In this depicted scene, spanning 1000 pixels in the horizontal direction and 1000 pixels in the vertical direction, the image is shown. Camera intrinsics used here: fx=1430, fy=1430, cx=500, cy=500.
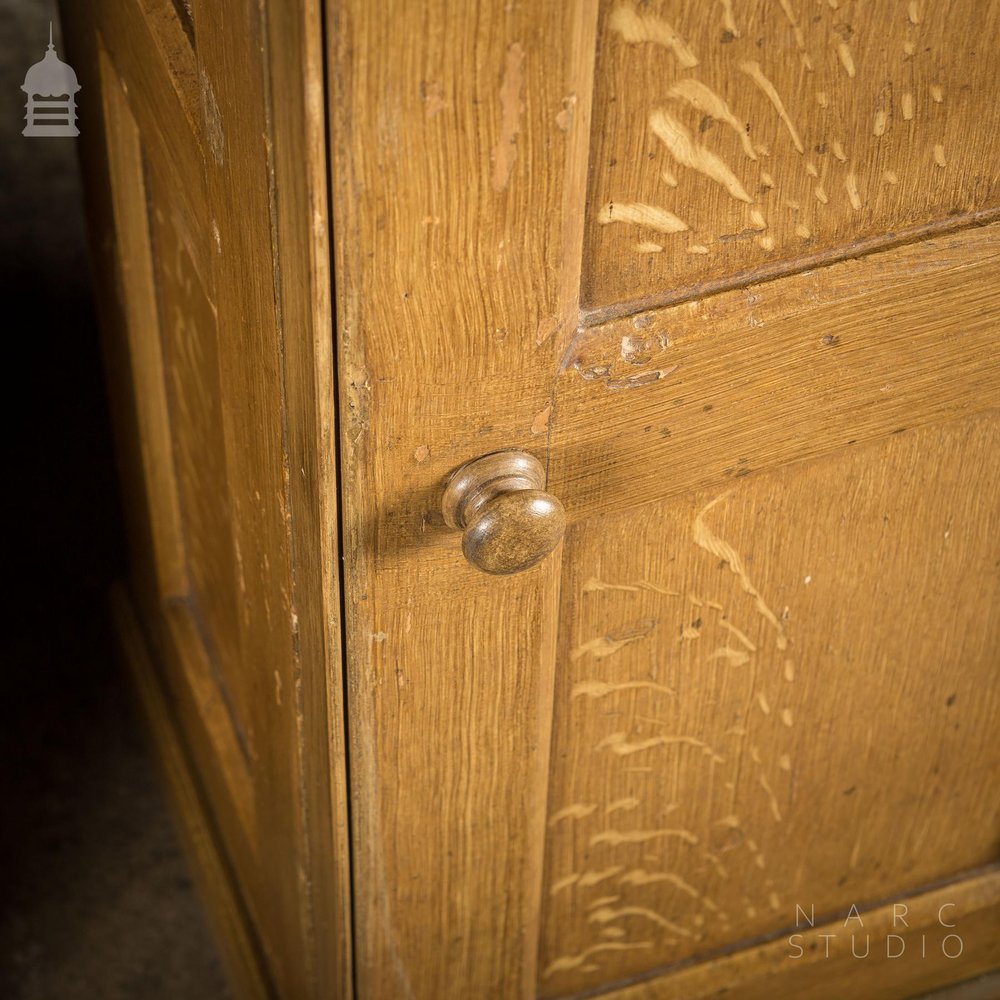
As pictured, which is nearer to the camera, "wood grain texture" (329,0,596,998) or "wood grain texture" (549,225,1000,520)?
"wood grain texture" (329,0,596,998)

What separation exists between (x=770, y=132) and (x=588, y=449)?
216mm

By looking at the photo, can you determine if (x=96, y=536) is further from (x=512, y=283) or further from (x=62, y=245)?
(x=512, y=283)

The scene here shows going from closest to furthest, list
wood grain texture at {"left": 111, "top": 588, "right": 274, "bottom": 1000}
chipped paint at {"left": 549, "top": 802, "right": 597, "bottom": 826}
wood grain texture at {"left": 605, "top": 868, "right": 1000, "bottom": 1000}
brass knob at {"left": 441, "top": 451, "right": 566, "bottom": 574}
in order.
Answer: brass knob at {"left": 441, "top": 451, "right": 566, "bottom": 574} → chipped paint at {"left": 549, "top": 802, "right": 597, "bottom": 826} → wood grain texture at {"left": 605, "top": 868, "right": 1000, "bottom": 1000} → wood grain texture at {"left": 111, "top": 588, "right": 274, "bottom": 1000}

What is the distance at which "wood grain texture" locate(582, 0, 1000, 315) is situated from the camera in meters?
0.77

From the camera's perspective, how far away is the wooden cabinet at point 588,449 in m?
0.76

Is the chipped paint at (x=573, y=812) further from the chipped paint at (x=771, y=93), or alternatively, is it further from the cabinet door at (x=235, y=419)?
the chipped paint at (x=771, y=93)

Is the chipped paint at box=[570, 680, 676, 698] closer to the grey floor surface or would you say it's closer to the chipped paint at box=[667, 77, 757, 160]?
the chipped paint at box=[667, 77, 757, 160]

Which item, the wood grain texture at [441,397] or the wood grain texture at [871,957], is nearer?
the wood grain texture at [441,397]

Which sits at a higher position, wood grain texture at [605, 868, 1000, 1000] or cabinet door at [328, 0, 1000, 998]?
cabinet door at [328, 0, 1000, 998]

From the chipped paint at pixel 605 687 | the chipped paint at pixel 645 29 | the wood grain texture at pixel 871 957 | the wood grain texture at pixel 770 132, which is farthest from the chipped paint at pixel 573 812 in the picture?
the chipped paint at pixel 645 29

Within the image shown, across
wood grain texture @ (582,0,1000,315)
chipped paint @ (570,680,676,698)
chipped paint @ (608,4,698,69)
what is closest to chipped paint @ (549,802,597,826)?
chipped paint @ (570,680,676,698)

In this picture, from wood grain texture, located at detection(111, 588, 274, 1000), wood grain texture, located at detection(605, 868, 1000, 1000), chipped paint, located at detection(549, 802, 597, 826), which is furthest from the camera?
wood grain texture, located at detection(111, 588, 274, 1000)

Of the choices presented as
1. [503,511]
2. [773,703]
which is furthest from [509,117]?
[773,703]

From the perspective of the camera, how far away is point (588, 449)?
0.89 meters
